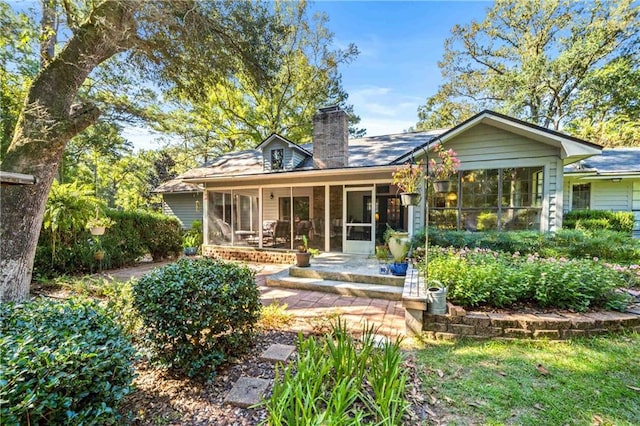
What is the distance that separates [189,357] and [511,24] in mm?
24082

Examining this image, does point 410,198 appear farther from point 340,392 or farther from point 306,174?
point 306,174

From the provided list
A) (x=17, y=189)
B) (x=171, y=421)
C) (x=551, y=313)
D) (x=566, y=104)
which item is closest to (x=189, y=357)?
(x=171, y=421)

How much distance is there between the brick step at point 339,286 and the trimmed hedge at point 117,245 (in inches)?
193

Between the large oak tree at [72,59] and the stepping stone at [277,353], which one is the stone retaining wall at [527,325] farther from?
the large oak tree at [72,59]

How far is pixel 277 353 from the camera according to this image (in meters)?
2.86

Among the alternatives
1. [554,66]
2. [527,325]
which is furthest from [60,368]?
[554,66]

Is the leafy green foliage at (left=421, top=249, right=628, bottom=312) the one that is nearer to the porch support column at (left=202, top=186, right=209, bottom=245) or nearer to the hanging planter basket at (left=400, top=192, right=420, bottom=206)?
the hanging planter basket at (left=400, top=192, right=420, bottom=206)

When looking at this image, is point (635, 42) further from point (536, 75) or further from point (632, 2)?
point (536, 75)

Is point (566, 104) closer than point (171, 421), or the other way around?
point (171, 421)

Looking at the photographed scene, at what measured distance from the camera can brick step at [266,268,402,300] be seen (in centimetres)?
511

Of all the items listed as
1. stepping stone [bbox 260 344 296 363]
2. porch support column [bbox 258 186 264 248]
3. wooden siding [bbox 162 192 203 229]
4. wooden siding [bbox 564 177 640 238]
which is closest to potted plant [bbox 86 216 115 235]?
porch support column [bbox 258 186 264 248]

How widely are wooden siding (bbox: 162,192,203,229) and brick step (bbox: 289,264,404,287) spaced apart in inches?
435

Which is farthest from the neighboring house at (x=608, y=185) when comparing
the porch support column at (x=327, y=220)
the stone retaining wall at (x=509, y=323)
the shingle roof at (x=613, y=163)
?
the porch support column at (x=327, y=220)

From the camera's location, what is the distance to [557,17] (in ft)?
53.1
